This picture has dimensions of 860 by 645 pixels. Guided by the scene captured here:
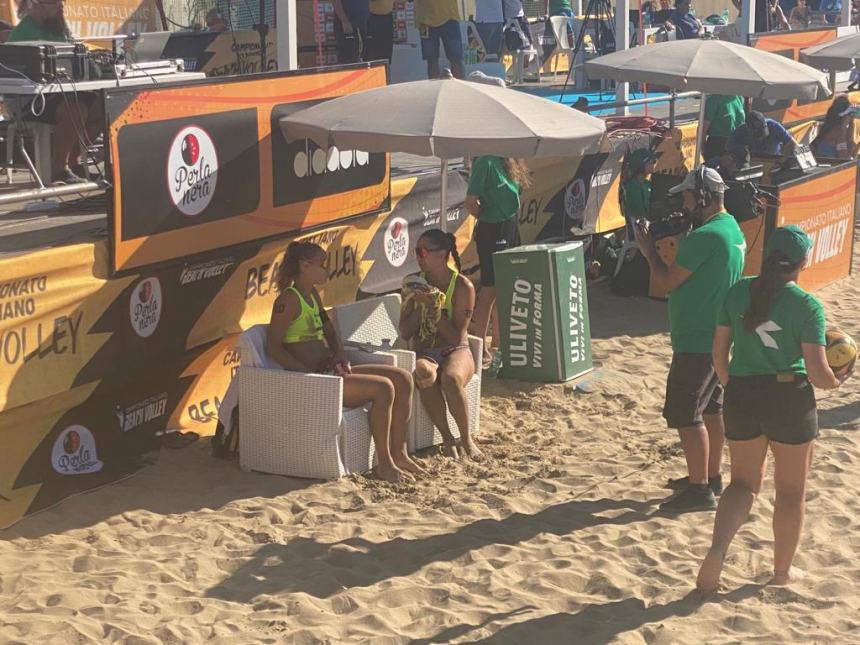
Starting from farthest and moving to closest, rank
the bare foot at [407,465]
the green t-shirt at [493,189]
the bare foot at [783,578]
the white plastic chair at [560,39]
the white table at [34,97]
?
the white plastic chair at [560,39] → the green t-shirt at [493,189] → the white table at [34,97] → the bare foot at [407,465] → the bare foot at [783,578]

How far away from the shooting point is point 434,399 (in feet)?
25.7

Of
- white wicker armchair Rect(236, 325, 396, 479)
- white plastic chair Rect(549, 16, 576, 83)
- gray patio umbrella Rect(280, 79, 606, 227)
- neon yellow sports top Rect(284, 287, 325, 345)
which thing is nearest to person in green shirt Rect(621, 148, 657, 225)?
gray patio umbrella Rect(280, 79, 606, 227)

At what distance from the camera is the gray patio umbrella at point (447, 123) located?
297 inches

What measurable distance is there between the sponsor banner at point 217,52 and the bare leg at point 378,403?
962 centimetres

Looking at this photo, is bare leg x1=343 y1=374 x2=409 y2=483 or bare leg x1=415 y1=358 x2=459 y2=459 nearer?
bare leg x1=343 y1=374 x2=409 y2=483

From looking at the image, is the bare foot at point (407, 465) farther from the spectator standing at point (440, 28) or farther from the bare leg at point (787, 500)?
the spectator standing at point (440, 28)

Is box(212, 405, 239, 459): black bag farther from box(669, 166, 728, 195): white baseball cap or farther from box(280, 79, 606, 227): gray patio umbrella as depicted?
box(669, 166, 728, 195): white baseball cap

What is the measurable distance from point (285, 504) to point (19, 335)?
5.43 ft

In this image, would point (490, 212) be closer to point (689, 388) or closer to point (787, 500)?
point (689, 388)

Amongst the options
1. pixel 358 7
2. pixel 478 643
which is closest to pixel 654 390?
pixel 478 643

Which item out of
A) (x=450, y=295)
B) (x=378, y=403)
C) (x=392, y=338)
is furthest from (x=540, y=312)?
(x=378, y=403)

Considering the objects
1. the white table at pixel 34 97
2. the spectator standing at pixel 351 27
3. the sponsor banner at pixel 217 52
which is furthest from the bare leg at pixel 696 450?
the sponsor banner at pixel 217 52

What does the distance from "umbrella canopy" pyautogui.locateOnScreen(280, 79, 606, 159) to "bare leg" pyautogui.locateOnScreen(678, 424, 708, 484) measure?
1918 millimetres

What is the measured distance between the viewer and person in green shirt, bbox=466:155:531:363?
31.3 ft
